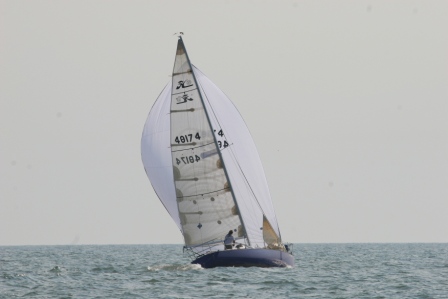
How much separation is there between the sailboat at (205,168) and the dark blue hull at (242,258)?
85cm

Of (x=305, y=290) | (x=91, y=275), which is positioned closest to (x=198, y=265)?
(x=91, y=275)

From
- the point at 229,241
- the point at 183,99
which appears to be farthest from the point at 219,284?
the point at 183,99

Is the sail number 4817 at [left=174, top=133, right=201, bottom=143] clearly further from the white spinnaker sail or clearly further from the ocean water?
the ocean water

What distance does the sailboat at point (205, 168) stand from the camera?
160 feet

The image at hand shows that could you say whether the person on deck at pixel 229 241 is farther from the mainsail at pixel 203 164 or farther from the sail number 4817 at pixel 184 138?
the sail number 4817 at pixel 184 138

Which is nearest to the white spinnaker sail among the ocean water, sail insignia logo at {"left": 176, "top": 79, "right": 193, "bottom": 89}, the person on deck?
sail insignia logo at {"left": 176, "top": 79, "right": 193, "bottom": 89}

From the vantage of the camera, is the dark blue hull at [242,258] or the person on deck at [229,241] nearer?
the dark blue hull at [242,258]

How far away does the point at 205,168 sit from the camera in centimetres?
4897

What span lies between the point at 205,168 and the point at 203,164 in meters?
0.21

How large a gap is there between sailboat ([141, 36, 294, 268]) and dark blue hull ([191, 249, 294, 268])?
0.85 m

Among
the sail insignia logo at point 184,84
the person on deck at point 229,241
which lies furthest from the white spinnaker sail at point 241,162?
the person on deck at point 229,241

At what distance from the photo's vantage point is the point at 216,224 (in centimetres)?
4931

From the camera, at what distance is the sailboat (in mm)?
48750

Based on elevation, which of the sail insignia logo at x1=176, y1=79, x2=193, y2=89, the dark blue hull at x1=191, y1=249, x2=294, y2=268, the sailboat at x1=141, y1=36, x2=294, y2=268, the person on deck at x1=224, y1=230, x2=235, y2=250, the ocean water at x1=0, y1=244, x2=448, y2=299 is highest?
the sail insignia logo at x1=176, y1=79, x2=193, y2=89
